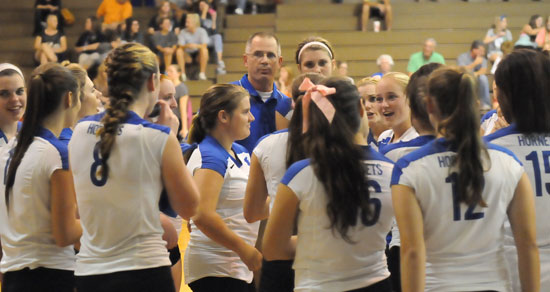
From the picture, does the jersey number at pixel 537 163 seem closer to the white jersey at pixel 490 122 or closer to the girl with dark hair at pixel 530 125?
the girl with dark hair at pixel 530 125

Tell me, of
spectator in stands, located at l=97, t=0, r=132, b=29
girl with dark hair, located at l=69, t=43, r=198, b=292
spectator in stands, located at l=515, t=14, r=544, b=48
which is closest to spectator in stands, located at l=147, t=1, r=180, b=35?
spectator in stands, located at l=97, t=0, r=132, b=29

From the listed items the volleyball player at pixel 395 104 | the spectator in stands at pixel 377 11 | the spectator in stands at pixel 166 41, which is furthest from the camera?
the spectator in stands at pixel 377 11

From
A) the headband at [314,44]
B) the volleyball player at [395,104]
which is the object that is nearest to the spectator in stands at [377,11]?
the headband at [314,44]

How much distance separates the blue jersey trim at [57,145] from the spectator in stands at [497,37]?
11901 mm

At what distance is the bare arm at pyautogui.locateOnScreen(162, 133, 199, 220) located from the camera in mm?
2518

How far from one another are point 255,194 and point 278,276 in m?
0.33

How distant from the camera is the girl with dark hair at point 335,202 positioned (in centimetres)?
240

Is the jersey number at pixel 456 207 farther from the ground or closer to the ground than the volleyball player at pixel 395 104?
closer to the ground

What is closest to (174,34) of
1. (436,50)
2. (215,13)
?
(215,13)

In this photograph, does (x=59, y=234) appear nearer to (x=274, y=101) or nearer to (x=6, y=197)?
(x=6, y=197)

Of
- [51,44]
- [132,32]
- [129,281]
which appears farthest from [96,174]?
[51,44]

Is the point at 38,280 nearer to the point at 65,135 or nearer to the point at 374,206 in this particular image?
the point at 65,135

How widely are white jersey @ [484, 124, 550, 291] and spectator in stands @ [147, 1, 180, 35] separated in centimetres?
1180

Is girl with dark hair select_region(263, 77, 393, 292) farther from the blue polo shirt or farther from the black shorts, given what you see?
the blue polo shirt
